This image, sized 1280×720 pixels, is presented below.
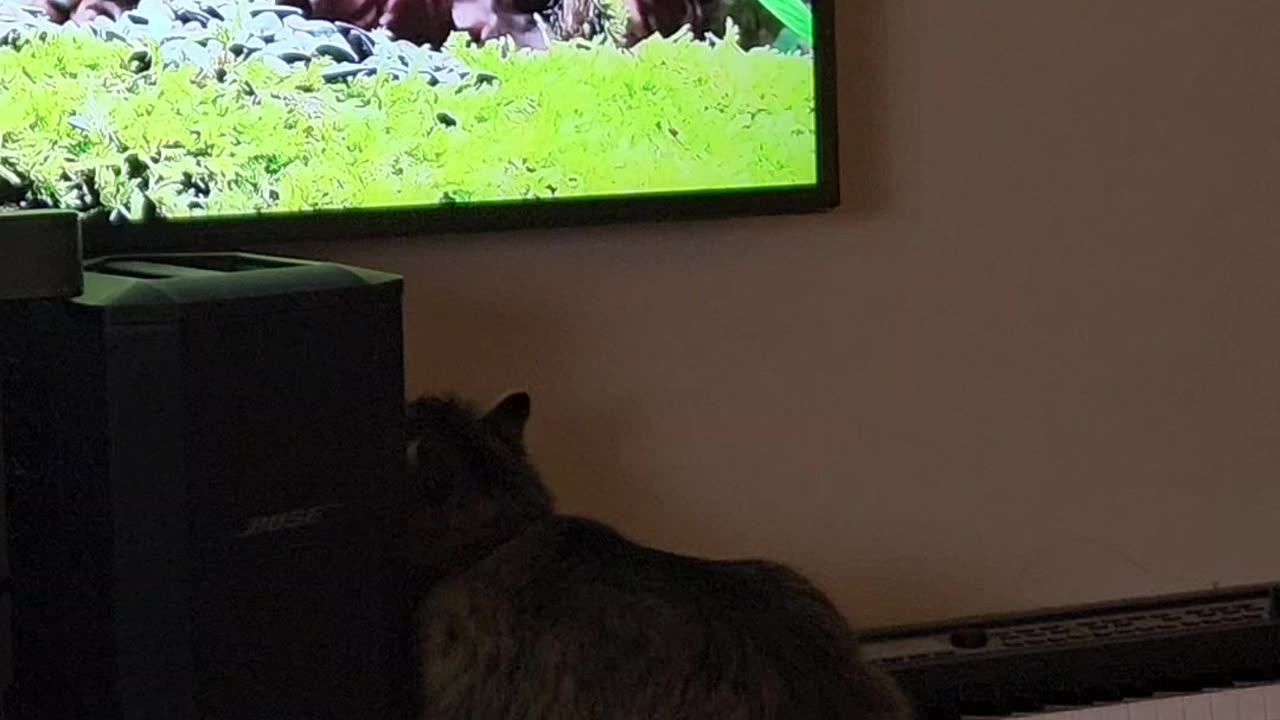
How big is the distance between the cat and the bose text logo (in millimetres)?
144

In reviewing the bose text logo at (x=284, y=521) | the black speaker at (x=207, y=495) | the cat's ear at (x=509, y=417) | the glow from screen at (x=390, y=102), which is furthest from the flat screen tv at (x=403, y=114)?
the bose text logo at (x=284, y=521)

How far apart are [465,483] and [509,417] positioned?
97 mm

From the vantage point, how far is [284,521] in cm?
127

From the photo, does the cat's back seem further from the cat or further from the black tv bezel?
the black tv bezel

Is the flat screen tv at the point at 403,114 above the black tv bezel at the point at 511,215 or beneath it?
above

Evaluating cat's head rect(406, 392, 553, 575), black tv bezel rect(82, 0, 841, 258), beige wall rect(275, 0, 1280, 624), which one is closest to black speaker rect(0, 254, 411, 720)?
cat's head rect(406, 392, 553, 575)

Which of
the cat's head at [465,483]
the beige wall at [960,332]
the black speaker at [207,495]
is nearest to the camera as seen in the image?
the black speaker at [207,495]

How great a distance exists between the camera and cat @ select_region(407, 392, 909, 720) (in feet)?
4.66

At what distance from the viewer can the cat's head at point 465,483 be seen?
5.11 feet

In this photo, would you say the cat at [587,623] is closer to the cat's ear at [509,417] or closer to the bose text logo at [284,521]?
the cat's ear at [509,417]

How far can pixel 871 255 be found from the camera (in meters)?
2.02

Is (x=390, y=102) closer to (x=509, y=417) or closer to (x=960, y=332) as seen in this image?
(x=509, y=417)

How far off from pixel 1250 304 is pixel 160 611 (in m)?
1.46

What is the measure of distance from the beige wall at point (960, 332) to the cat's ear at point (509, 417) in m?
0.20
